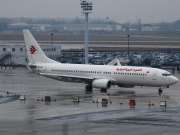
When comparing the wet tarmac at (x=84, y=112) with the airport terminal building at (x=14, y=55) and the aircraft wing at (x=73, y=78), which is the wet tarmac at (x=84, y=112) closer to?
the aircraft wing at (x=73, y=78)

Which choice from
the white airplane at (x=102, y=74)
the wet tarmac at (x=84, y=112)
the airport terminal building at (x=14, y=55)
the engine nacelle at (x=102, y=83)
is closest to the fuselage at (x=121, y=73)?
the white airplane at (x=102, y=74)

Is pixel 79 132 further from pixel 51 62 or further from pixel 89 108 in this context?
pixel 51 62

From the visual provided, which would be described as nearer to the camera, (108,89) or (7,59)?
(108,89)

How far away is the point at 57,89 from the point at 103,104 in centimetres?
1756

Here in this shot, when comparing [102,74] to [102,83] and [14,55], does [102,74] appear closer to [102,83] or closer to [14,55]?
[102,83]

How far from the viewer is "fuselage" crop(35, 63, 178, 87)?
238 ft

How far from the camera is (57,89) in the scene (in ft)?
253

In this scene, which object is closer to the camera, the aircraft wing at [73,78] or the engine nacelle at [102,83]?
the engine nacelle at [102,83]

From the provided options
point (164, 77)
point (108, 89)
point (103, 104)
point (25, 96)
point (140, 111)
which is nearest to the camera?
point (140, 111)

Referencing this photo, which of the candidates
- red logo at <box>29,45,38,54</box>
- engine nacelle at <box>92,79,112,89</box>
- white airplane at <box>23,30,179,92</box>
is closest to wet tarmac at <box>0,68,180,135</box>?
engine nacelle at <box>92,79,112,89</box>

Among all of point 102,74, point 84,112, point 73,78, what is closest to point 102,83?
point 102,74

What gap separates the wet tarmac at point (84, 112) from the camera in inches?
1733

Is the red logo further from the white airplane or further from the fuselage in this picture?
the fuselage

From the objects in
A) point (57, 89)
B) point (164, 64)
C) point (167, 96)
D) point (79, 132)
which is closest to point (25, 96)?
point (57, 89)
